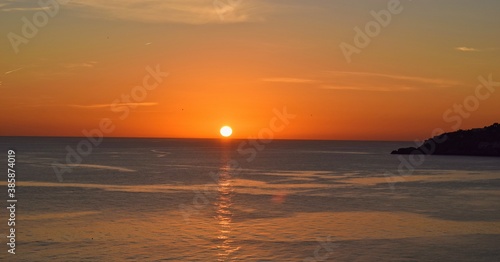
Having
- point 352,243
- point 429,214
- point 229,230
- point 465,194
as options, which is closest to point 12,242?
point 229,230

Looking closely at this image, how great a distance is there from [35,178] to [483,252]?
64.0 m

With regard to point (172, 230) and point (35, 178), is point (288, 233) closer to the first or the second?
point (172, 230)

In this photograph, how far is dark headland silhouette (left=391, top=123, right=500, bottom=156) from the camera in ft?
535

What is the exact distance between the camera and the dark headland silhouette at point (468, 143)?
16300 cm

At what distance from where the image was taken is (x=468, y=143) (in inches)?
6708

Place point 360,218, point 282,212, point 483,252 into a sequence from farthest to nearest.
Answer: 1. point 282,212
2. point 360,218
3. point 483,252

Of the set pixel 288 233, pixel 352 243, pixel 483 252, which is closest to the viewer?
pixel 483 252

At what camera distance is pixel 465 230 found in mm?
36562

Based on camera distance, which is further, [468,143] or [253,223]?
[468,143]

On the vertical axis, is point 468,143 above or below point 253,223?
above

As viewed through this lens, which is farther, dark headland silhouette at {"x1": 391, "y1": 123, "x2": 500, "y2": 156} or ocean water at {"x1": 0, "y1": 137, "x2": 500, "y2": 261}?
dark headland silhouette at {"x1": 391, "y1": 123, "x2": 500, "y2": 156}

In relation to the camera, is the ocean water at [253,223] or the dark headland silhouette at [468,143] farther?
the dark headland silhouette at [468,143]

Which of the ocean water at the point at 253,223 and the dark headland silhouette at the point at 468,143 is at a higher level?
the dark headland silhouette at the point at 468,143

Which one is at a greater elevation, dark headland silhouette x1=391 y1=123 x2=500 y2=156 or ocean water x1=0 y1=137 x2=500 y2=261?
dark headland silhouette x1=391 y1=123 x2=500 y2=156
